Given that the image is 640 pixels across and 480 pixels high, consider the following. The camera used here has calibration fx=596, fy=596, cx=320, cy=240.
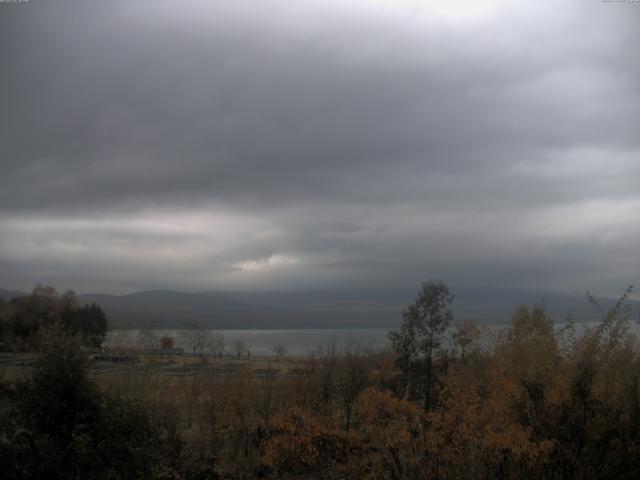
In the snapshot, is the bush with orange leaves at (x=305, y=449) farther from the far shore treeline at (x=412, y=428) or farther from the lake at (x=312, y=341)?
the lake at (x=312, y=341)

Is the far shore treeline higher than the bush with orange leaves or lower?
higher

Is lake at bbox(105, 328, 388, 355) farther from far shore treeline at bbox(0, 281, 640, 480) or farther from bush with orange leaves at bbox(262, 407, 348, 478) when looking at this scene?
bush with orange leaves at bbox(262, 407, 348, 478)

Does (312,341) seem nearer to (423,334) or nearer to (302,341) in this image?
(423,334)

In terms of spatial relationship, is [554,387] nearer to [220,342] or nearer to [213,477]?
[213,477]

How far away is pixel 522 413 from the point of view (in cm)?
1205

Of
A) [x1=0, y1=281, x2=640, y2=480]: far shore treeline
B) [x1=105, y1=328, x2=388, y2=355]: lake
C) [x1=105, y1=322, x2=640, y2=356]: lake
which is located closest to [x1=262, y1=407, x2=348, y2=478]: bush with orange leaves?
[x1=0, y1=281, x2=640, y2=480]: far shore treeline

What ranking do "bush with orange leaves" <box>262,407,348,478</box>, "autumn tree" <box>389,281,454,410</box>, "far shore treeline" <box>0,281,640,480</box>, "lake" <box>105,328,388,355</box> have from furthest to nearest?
"lake" <box>105,328,388,355</box>, "autumn tree" <box>389,281,454,410</box>, "bush with orange leaves" <box>262,407,348,478</box>, "far shore treeline" <box>0,281,640,480</box>

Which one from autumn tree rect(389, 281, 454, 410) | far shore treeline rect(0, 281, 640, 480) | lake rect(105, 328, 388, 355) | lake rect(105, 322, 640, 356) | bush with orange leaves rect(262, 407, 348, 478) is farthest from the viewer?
lake rect(105, 328, 388, 355)

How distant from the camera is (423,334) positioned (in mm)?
25938

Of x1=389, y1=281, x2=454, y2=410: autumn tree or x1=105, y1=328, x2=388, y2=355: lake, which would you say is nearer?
x1=389, y1=281, x2=454, y2=410: autumn tree

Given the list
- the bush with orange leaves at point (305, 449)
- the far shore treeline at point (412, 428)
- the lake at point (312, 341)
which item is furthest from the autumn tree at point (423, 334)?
the bush with orange leaves at point (305, 449)

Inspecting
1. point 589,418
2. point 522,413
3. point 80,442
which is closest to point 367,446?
point 522,413

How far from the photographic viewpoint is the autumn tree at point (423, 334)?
1014 inches

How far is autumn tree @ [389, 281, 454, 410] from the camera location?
84.5 ft
